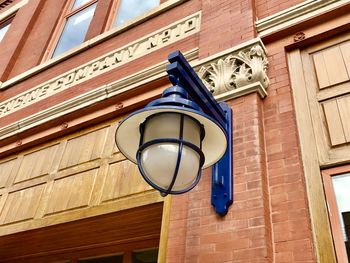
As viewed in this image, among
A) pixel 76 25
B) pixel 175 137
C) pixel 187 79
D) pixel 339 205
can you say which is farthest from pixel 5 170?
pixel 339 205

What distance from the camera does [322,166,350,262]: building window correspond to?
250cm

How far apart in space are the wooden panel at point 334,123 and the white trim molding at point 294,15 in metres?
1.06

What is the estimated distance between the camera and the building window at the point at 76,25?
24.2 feet

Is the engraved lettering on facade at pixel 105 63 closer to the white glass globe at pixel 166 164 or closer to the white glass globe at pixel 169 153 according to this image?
the white glass globe at pixel 169 153

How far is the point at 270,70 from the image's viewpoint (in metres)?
3.67

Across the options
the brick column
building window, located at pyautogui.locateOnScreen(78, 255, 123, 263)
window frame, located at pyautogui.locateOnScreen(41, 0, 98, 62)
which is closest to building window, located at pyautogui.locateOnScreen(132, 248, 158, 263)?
building window, located at pyautogui.locateOnScreen(78, 255, 123, 263)

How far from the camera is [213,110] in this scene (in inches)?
113

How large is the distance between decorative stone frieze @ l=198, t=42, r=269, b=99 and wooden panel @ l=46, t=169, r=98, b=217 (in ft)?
5.78

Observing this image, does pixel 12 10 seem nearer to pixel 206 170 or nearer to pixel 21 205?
pixel 21 205

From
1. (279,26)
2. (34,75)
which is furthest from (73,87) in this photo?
(279,26)

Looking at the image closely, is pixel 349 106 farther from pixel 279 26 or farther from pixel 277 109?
pixel 279 26

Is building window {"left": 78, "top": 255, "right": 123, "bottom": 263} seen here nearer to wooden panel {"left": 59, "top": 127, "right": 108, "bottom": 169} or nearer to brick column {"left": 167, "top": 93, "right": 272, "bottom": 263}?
wooden panel {"left": 59, "top": 127, "right": 108, "bottom": 169}

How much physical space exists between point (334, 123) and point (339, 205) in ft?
2.25

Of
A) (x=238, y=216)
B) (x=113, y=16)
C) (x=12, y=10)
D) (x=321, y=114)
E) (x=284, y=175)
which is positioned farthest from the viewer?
(x=12, y=10)
